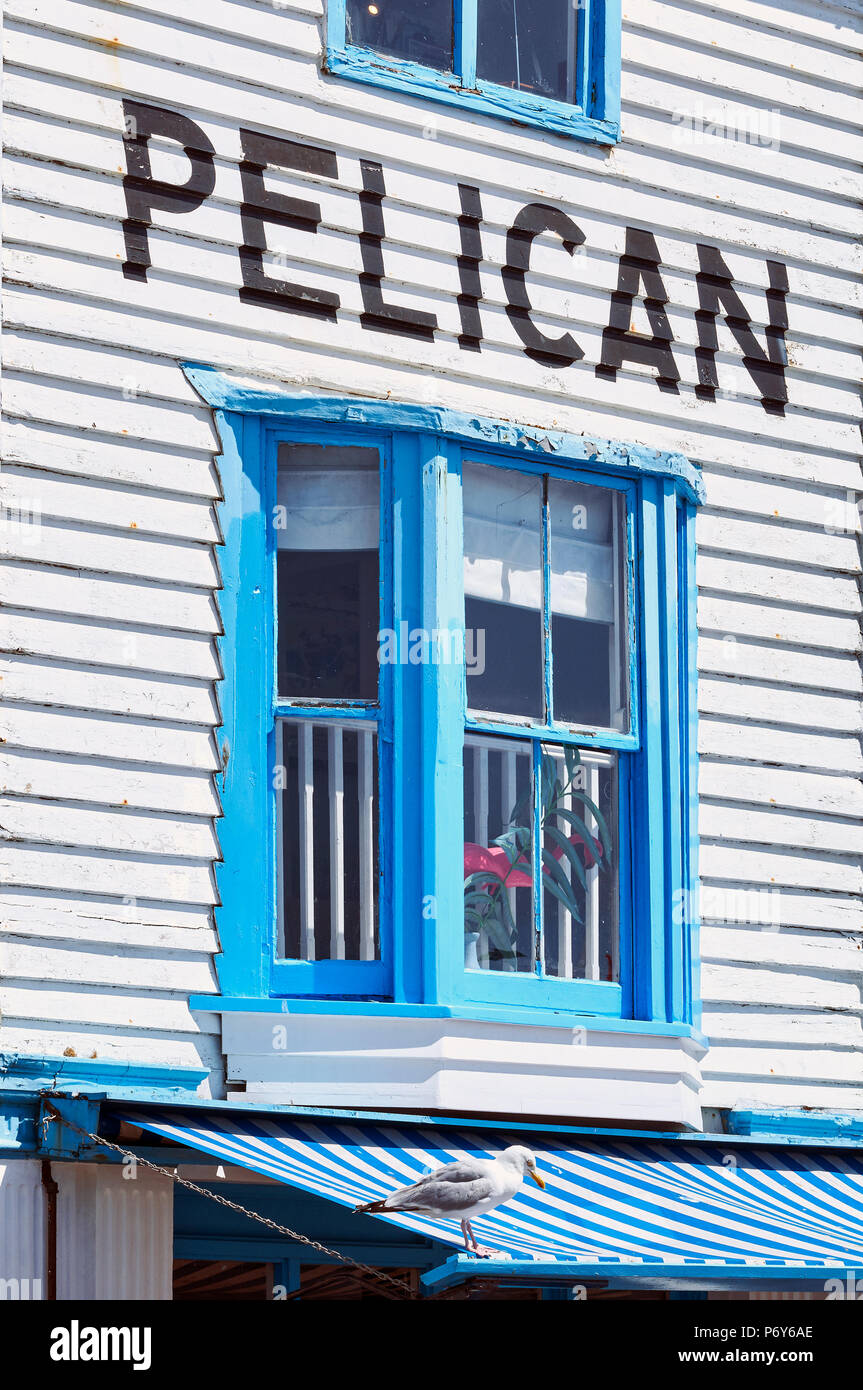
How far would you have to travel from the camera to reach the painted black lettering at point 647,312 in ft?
35.9

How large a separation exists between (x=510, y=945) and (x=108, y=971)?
1.88 meters

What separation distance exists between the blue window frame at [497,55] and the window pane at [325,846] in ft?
9.60

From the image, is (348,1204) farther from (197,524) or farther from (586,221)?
(586,221)

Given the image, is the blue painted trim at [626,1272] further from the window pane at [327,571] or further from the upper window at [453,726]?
the window pane at [327,571]

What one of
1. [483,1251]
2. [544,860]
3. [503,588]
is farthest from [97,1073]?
[503,588]

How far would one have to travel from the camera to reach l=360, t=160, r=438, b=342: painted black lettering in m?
10.3

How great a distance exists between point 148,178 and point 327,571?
179 centimetres

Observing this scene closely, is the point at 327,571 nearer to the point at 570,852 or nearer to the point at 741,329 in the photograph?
the point at 570,852

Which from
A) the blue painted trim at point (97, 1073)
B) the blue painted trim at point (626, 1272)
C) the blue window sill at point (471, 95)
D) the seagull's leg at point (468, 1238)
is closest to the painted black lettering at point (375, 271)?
the blue window sill at point (471, 95)

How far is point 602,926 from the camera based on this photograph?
10.5m

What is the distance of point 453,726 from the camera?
32.5 feet

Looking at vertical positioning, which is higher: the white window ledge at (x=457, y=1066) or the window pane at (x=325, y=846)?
the window pane at (x=325, y=846)

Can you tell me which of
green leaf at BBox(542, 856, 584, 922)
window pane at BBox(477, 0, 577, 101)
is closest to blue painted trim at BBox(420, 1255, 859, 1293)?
green leaf at BBox(542, 856, 584, 922)

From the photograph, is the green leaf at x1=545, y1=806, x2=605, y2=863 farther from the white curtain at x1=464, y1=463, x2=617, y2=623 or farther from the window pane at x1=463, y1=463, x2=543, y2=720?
the white curtain at x1=464, y1=463, x2=617, y2=623
